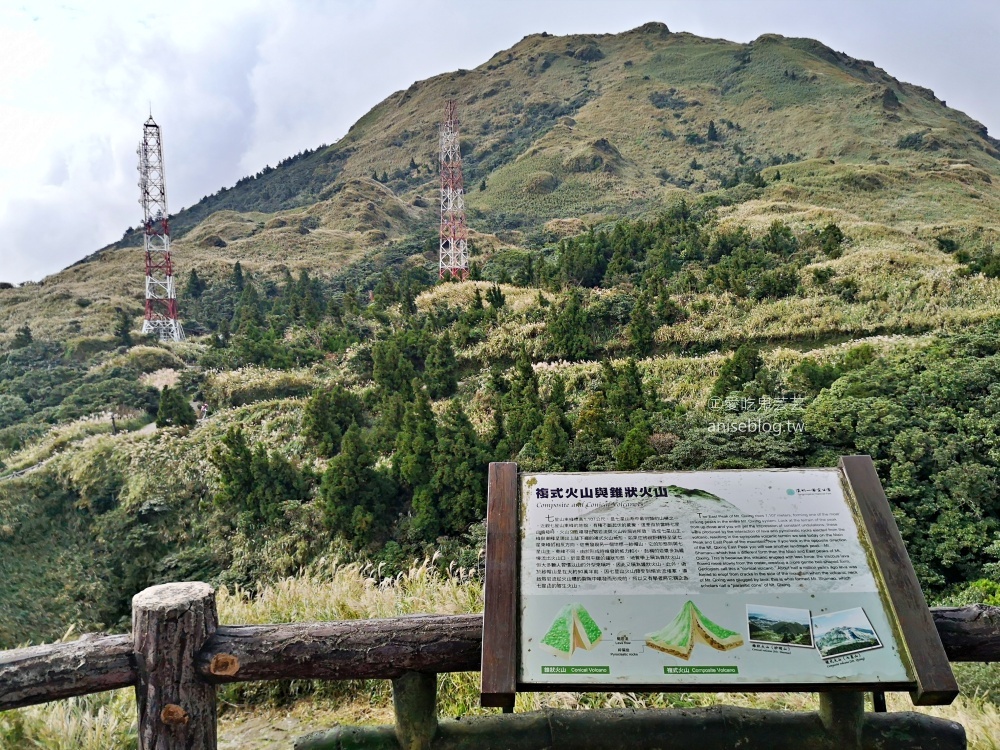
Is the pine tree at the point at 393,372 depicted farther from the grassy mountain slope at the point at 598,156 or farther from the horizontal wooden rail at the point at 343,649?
the grassy mountain slope at the point at 598,156

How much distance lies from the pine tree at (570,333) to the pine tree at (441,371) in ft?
6.58

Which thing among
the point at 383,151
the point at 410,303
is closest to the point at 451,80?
the point at 383,151

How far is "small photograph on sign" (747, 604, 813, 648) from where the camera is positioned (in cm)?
197

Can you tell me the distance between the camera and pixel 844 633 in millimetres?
1980

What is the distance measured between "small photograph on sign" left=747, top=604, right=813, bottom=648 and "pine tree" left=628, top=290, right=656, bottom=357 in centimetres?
956

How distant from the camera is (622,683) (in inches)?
75.7

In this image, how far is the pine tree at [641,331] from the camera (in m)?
11.4

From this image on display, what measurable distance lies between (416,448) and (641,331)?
5288 millimetres

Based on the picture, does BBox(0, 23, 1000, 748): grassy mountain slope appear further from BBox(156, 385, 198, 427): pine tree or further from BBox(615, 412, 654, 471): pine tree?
BBox(156, 385, 198, 427): pine tree

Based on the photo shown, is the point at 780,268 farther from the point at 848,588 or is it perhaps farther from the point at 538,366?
the point at 848,588

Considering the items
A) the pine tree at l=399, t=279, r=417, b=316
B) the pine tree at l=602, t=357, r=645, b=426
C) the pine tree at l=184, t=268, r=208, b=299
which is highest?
the pine tree at l=184, t=268, r=208, b=299

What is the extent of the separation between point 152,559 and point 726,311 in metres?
10.5

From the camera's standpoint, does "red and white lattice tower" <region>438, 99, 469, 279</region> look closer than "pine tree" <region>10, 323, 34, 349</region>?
No

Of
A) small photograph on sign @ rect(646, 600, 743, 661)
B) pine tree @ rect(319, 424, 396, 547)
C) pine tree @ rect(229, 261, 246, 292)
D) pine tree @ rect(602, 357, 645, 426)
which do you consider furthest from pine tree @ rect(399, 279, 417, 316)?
pine tree @ rect(229, 261, 246, 292)
